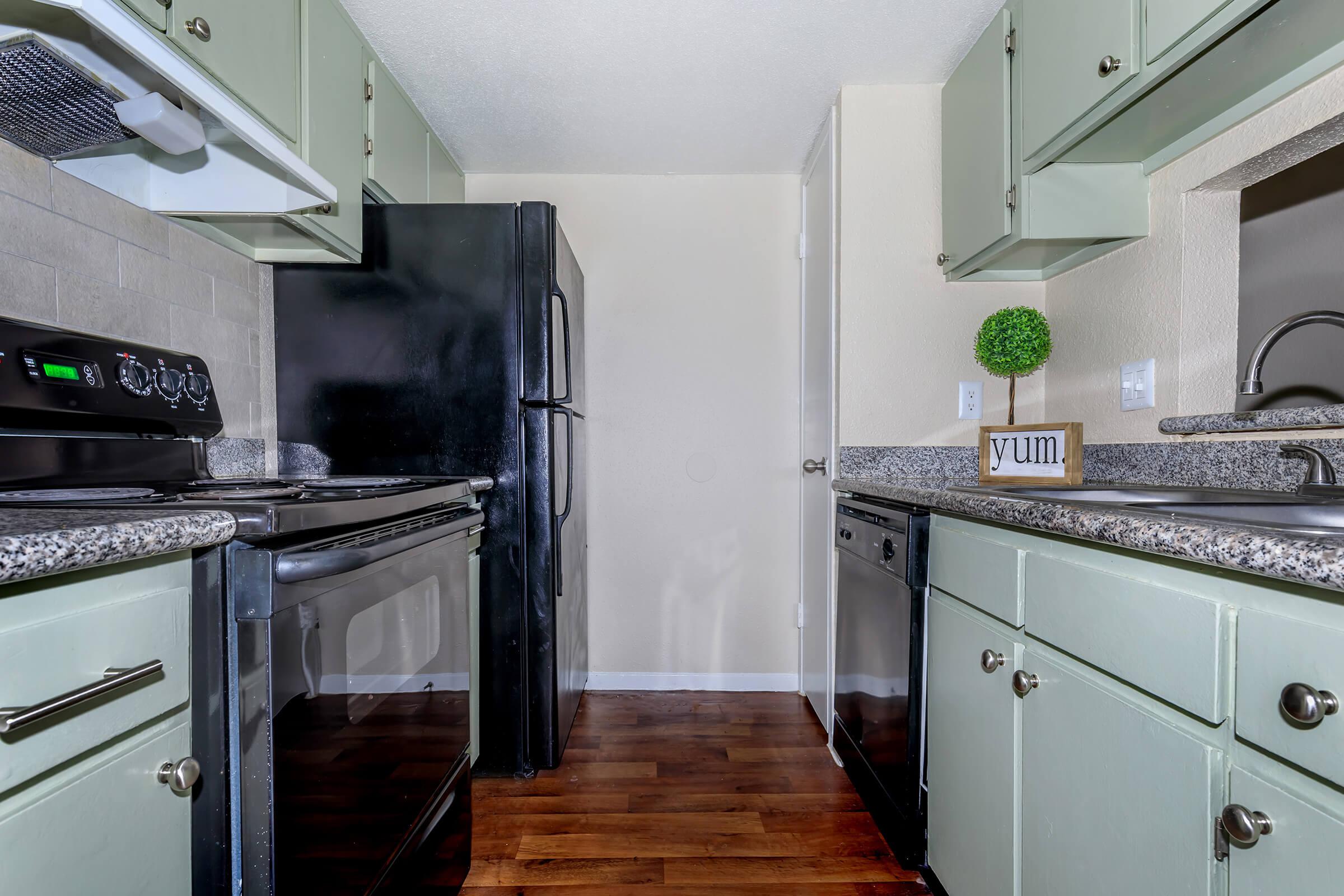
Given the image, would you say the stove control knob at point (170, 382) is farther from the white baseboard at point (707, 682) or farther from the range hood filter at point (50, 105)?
the white baseboard at point (707, 682)

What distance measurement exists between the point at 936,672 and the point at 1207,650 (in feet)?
2.48

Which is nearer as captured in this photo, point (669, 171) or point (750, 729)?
point (750, 729)

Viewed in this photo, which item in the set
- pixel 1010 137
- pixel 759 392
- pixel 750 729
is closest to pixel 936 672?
pixel 750 729

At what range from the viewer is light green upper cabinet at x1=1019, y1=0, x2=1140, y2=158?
4.33ft

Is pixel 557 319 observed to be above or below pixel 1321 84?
below

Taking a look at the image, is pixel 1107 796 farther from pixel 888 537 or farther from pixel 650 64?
pixel 650 64

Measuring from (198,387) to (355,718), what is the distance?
3.12 ft

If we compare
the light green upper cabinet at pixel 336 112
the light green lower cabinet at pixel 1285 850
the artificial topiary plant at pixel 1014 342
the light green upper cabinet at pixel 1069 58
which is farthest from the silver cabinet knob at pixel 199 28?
the artificial topiary plant at pixel 1014 342

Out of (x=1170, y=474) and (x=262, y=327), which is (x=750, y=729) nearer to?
(x=1170, y=474)

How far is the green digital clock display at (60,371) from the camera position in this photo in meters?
1.12

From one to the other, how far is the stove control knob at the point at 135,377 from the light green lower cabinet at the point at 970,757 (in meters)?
1.65

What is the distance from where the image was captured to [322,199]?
1.41 metres

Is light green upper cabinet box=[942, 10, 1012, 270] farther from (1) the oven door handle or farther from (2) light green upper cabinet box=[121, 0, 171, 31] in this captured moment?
(2) light green upper cabinet box=[121, 0, 171, 31]

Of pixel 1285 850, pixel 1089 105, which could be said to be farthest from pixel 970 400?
pixel 1285 850
